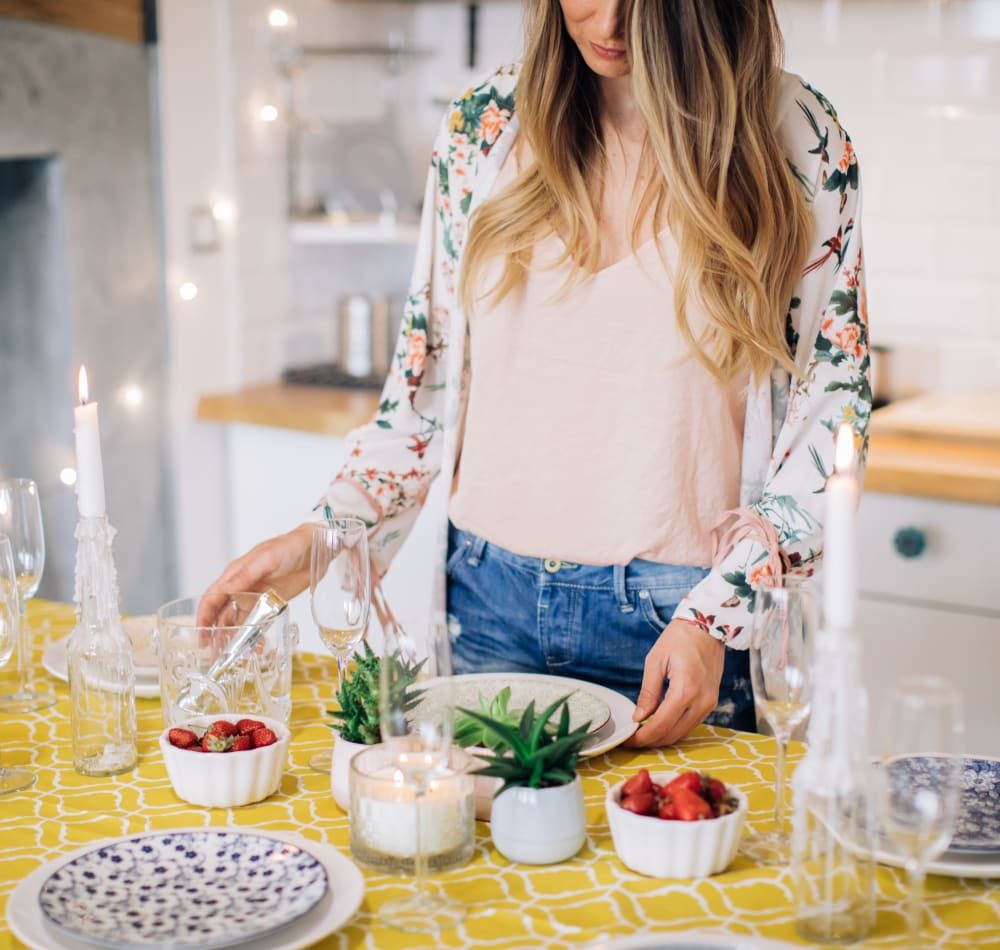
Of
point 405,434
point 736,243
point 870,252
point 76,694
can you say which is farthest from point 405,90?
point 76,694

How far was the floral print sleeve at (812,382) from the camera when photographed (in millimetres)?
1286

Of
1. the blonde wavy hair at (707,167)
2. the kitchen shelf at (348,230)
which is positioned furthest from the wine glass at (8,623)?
the kitchen shelf at (348,230)

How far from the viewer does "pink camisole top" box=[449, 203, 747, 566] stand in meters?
1.41

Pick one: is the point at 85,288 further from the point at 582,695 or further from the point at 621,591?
the point at 582,695

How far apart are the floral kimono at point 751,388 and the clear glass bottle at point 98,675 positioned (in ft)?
1.14

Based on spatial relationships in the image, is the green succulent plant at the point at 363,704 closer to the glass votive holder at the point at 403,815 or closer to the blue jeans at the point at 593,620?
the glass votive holder at the point at 403,815

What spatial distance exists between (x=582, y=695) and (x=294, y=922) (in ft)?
1.42

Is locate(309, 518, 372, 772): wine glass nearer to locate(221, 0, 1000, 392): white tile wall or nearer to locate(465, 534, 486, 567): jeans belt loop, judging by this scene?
locate(465, 534, 486, 567): jeans belt loop

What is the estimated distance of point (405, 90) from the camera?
311 cm

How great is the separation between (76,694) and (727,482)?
71cm

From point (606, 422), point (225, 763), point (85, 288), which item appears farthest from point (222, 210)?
point (225, 763)

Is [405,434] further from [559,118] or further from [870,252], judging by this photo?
[870,252]

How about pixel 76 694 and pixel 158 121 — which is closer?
pixel 76 694

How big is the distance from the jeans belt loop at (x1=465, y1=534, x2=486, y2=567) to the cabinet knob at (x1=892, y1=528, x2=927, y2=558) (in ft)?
3.10
